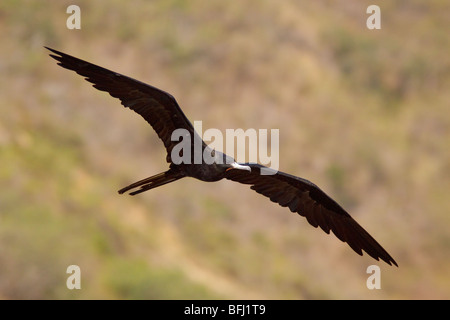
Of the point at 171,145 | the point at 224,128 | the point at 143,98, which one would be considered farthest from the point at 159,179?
the point at 224,128

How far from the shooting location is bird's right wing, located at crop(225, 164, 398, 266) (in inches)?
470

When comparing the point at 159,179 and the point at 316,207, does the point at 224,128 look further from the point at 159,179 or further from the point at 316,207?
the point at 159,179

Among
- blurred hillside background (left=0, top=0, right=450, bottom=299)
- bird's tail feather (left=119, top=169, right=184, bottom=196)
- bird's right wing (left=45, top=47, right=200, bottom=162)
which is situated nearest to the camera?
bird's right wing (left=45, top=47, right=200, bottom=162)

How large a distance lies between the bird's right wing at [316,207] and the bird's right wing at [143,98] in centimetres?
184

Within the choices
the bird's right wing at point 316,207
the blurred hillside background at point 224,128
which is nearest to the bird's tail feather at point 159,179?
the bird's right wing at point 316,207

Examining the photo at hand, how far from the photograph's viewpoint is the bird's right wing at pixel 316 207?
1194 centimetres

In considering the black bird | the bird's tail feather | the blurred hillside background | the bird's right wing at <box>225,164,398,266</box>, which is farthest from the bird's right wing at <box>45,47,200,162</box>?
the blurred hillside background

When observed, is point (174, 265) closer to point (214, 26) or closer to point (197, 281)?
point (197, 281)

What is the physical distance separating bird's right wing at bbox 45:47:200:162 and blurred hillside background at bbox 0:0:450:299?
35.3 ft

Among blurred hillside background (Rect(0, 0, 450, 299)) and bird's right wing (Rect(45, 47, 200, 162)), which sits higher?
blurred hillside background (Rect(0, 0, 450, 299))

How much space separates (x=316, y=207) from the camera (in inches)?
490

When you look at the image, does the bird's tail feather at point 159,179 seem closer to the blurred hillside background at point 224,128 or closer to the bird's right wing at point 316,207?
the bird's right wing at point 316,207

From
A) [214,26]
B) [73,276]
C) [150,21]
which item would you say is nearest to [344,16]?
[214,26]

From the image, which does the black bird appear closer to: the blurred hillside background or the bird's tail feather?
the bird's tail feather
